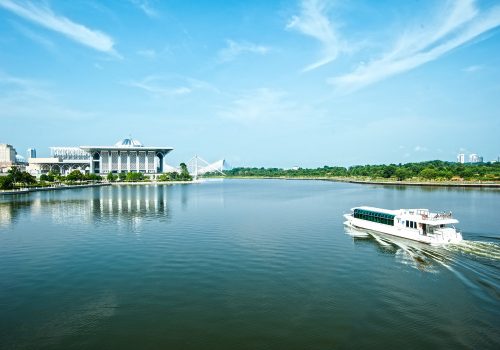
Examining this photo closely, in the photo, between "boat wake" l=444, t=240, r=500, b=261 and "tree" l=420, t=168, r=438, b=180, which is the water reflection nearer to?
"boat wake" l=444, t=240, r=500, b=261

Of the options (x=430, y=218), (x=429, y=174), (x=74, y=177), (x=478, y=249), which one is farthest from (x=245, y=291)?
(x=429, y=174)

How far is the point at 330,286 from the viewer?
19.7 metres

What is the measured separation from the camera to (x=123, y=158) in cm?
18888

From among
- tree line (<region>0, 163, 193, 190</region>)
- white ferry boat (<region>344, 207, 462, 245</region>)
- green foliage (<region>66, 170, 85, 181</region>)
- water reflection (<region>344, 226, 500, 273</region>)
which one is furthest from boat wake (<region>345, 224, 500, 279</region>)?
green foliage (<region>66, 170, 85, 181</region>)

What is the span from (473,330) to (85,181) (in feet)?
492

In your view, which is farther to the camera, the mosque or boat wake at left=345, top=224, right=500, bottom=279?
the mosque

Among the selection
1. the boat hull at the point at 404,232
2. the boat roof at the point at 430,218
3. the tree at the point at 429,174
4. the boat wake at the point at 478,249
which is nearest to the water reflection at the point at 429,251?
the boat wake at the point at 478,249

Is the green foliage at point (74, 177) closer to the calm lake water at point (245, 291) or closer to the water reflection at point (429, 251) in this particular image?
the calm lake water at point (245, 291)

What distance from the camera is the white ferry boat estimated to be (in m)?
30.1

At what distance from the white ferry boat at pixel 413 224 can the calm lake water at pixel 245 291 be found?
1311 mm

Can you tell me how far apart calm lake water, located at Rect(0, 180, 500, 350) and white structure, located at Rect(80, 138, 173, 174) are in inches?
6158

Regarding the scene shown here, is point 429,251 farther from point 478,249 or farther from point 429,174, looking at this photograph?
point 429,174

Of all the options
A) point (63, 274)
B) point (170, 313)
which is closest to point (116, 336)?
point (170, 313)

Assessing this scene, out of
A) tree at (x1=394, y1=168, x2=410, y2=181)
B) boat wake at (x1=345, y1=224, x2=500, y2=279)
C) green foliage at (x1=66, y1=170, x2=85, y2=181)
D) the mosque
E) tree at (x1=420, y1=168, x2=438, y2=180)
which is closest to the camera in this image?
boat wake at (x1=345, y1=224, x2=500, y2=279)
